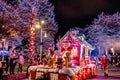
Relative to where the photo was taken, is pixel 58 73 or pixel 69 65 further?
pixel 69 65

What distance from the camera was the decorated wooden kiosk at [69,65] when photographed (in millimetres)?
18297

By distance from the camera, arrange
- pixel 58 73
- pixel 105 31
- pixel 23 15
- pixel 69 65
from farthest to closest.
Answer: pixel 105 31 < pixel 23 15 < pixel 69 65 < pixel 58 73

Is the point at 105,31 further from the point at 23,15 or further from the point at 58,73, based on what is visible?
the point at 58,73

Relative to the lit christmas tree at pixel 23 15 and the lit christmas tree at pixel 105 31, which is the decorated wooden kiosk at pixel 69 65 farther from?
the lit christmas tree at pixel 105 31

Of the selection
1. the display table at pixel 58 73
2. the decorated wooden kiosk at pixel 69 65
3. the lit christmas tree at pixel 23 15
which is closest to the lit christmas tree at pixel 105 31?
the lit christmas tree at pixel 23 15

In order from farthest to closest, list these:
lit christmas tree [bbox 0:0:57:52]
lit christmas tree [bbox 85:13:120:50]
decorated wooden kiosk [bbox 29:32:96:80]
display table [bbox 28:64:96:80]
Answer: lit christmas tree [bbox 85:13:120:50] < lit christmas tree [bbox 0:0:57:52] < decorated wooden kiosk [bbox 29:32:96:80] < display table [bbox 28:64:96:80]

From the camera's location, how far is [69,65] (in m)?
19.3

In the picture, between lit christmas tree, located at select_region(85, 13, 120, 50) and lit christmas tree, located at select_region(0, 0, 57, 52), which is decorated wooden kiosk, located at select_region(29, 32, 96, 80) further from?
lit christmas tree, located at select_region(85, 13, 120, 50)

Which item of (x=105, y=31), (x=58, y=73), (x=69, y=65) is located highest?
(x=105, y=31)

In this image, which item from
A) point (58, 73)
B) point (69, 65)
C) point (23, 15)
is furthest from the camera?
point (23, 15)

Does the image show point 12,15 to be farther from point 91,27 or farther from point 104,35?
point 91,27

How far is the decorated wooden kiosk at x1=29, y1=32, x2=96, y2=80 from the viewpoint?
1830 centimetres

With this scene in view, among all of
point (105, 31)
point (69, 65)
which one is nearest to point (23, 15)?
point (69, 65)

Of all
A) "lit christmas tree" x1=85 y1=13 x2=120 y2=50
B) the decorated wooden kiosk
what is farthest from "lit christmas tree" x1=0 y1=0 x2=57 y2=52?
"lit christmas tree" x1=85 y1=13 x2=120 y2=50
